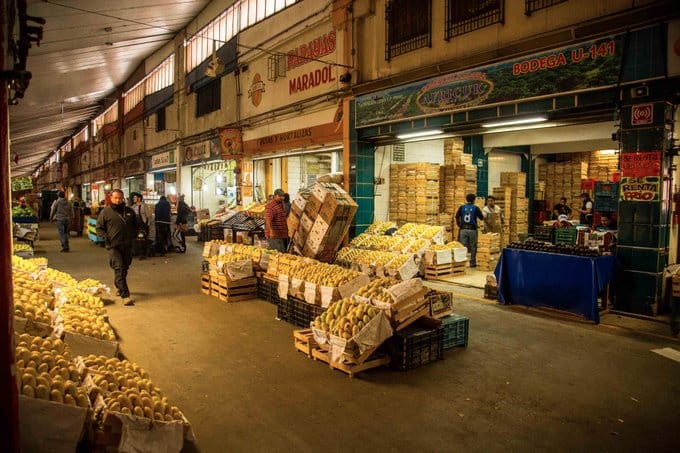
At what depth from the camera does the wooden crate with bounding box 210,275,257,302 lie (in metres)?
9.40

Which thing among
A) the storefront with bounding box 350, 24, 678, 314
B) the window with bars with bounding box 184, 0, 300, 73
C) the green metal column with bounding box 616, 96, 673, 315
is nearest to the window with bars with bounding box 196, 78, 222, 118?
the window with bars with bounding box 184, 0, 300, 73

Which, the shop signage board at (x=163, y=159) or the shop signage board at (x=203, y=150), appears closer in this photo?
the shop signage board at (x=203, y=150)

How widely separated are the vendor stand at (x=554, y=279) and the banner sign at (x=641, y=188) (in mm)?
1107

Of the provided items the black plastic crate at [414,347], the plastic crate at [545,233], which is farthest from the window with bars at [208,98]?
the black plastic crate at [414,347]

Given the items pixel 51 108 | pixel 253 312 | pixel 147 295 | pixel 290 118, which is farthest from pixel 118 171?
pixel 253 312

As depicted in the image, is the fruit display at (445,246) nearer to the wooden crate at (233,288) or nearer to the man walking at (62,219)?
the wooden crate at (233,288)

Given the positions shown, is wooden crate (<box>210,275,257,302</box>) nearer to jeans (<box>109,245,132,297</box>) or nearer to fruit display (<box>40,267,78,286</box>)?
jeans (<box>109,245,132,297</box>)

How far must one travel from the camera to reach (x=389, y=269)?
35.8ft

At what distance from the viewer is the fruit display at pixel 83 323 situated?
5.16 metres

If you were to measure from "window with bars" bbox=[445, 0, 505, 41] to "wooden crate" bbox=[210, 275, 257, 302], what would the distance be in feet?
24.0

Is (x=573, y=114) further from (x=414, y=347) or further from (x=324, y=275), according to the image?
(x=414, y=347)

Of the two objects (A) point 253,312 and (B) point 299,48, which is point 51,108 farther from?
(A) point 253,312

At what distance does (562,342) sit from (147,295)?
8132 millimetres

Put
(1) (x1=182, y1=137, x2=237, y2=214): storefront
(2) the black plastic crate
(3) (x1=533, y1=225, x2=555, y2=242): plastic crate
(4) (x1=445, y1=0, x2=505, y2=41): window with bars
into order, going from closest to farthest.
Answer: (2) the black plastic crate, (4) (x1=445, y1=0, x2=505, y2=41): window with bars, (3) (x1=533, y1=225, x2=555, y2=242): plastic crate, (1) (x1=182, y1=137, x2=237, y2=214): storefront
